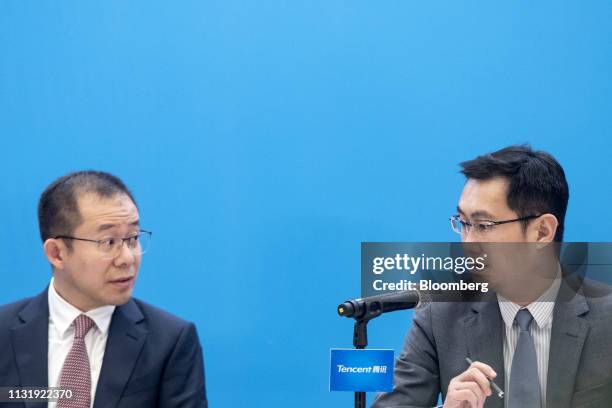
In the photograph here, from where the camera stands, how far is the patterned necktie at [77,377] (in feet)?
8.19

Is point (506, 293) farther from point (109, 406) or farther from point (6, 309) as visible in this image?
point (6, 309)

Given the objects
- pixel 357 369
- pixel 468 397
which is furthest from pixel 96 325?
A: pixel 468 397

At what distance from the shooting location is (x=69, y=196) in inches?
105

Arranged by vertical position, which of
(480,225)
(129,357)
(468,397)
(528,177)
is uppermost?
(528,177)

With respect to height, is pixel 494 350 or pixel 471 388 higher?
pixel 494 350

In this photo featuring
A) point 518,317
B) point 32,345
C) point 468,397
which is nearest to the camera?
point 468,397

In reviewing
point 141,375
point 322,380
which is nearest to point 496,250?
point 322,380

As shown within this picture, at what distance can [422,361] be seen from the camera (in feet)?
9.00

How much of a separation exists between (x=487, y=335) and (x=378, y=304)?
396 millimetres

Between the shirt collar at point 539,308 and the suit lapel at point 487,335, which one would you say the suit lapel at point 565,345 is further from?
the suit lapel at point 487,335

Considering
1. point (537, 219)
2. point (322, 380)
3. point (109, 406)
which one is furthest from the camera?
point (322, 380)

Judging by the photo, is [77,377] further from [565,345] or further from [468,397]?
[565,345]

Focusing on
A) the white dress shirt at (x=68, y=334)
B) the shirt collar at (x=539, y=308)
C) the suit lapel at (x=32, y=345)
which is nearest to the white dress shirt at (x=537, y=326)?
the shirt collar at (x=539, y=308)

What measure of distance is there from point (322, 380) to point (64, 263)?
1.05 meters
